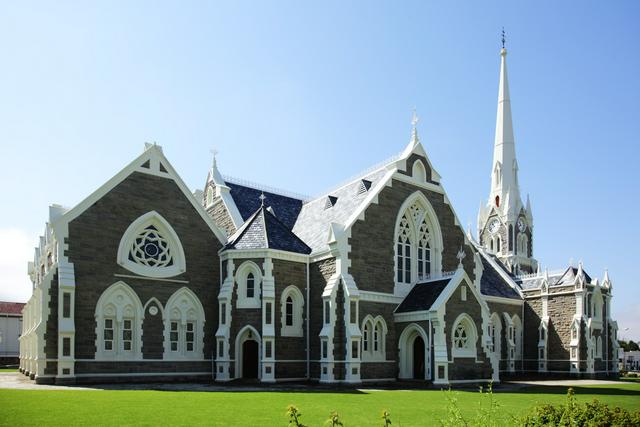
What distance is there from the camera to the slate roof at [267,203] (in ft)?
124

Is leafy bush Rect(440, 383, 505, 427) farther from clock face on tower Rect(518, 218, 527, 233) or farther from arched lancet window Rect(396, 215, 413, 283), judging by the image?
clock face on tower Rect(518, 218, 527, 233)

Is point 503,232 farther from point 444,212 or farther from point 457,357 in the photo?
point 457,357

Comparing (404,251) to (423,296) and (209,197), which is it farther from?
(209,197)

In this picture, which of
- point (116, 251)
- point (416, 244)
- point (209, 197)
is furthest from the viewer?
point (209, 197)

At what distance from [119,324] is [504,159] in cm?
4828

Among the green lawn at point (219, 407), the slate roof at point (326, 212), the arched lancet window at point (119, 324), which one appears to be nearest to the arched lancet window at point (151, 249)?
the arched lancet window at point (119, 324)

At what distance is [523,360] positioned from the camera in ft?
149

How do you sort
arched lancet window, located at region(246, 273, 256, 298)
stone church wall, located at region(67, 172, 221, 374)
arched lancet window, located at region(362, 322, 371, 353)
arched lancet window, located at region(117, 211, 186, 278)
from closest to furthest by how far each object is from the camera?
stone church wall, located at region(67, 172, 221, 374) < arched lancet window, located at region(117, 211, 186, 278) < arched lancet window, located at region(246, 273, 256, 298) < arched lancet window, located at region(362, 322, 371, 353)

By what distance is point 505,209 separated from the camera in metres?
60.3

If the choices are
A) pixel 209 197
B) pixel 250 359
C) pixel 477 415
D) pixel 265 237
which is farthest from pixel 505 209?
pixel 477 415

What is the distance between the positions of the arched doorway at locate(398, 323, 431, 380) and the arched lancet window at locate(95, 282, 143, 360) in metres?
13.8

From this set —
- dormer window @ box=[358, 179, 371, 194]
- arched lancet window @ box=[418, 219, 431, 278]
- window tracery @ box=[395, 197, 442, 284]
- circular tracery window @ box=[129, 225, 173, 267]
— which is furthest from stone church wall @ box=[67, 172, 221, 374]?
arched lancet window @ box=[418, 219, 431, 278]

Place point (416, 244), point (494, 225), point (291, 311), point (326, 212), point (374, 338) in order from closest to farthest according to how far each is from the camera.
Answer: point (374, 338) → point (291, 311) → point (416, 244) → point (326, 212) → point (494, 225)

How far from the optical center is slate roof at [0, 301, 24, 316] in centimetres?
6278
